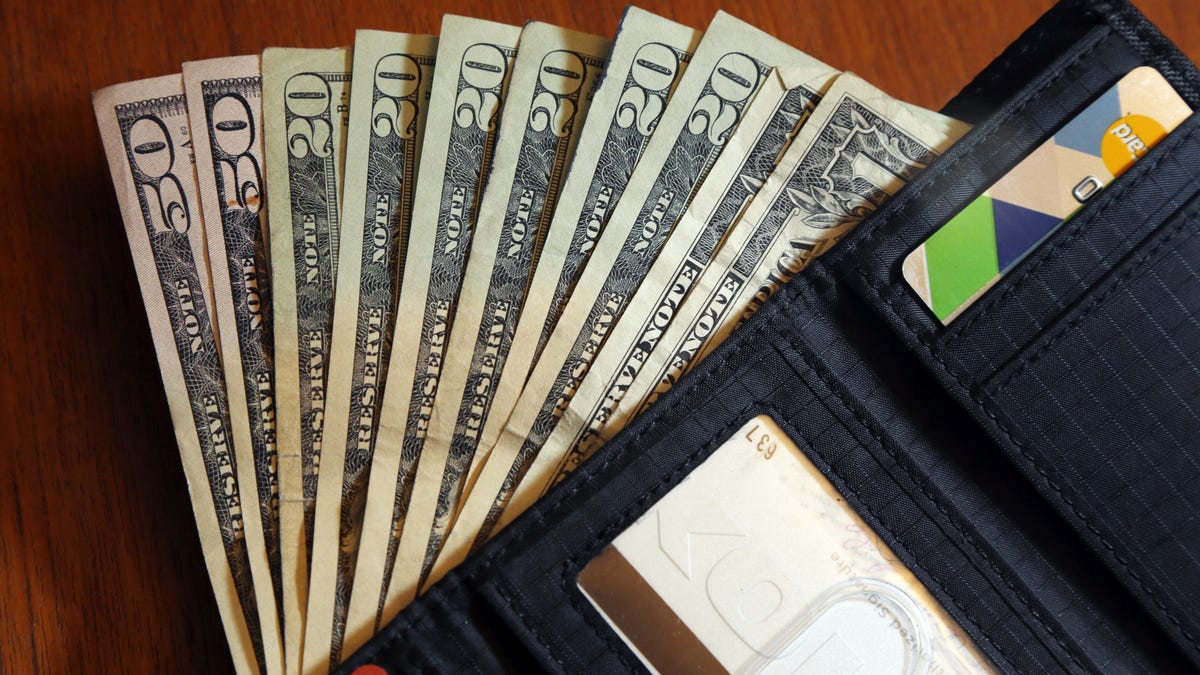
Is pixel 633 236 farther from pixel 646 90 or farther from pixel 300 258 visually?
pixel 300 258

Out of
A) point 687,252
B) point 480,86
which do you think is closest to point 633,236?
point 687,252

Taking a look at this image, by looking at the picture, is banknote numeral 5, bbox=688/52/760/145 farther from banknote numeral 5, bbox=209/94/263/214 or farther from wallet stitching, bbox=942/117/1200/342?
banknote numeral 5, bbox=209/94/263/214

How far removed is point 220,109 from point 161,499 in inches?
10.7

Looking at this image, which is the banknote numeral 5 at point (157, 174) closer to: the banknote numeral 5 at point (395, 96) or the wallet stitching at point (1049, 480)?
the banknote numeral 5 at point (395, 96)

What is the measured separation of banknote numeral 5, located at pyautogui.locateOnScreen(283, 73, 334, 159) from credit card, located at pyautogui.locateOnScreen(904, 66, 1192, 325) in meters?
0.40

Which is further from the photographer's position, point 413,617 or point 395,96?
point 395,96

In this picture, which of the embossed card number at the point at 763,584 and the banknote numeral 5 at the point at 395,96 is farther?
the banknote numeral 5 at the point at 395,96

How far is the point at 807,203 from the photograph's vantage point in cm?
57

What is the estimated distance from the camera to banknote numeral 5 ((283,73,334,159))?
1.93ft

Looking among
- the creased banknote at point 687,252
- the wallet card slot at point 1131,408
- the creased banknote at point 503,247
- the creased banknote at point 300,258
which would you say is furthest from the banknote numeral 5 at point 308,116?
the wallet card slot at point 1131,408

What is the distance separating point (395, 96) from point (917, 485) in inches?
16.9

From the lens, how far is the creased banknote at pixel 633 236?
0.55 m

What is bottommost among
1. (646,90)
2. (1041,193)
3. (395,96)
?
(1041,193)

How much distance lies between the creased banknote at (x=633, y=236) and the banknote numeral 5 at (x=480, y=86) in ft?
0.38
